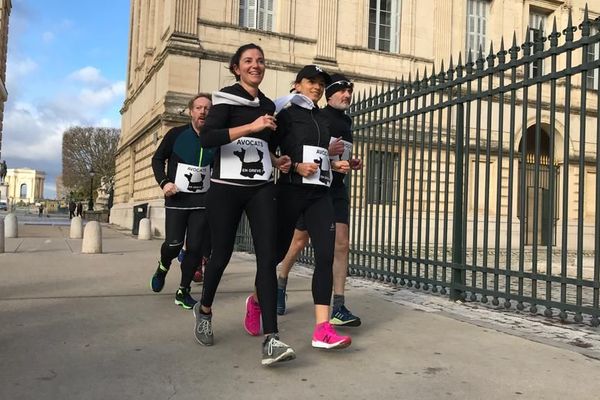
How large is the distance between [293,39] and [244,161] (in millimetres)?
18554

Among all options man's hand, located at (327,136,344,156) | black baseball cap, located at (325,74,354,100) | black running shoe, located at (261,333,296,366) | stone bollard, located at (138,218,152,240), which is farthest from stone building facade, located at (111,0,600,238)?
black running shoe, located at (261,333,296,366)

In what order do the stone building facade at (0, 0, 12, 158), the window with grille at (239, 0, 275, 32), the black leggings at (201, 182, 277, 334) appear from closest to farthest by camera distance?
the black leggings at (201, 182, 277, 334)
the window with grille at (239, 0, 275, 32)
the stone building facade at (0, 0, 12, 158)

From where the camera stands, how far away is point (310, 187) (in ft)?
12.9

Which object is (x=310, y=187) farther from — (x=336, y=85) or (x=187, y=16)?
(x=187, y=16)

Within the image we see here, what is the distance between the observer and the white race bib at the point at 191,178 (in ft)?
17.6

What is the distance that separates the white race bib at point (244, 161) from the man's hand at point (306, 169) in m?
0.22

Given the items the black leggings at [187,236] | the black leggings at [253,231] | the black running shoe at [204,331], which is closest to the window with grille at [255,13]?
the black leggings at [187,236]

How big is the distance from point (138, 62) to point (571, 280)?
27.7 meters

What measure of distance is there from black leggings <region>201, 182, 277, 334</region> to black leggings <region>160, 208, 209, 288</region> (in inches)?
54.4

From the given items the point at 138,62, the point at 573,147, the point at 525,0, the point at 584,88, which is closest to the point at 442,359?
the point at 584,88

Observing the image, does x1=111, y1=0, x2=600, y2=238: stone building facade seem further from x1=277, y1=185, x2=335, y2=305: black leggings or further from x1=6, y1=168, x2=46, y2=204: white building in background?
x1=6, y1=168, x2=46, y2=204: white building in background

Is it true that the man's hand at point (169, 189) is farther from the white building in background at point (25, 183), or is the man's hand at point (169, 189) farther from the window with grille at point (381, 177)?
the white building in background at point (25, 183)

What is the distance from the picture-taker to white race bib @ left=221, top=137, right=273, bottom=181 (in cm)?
364

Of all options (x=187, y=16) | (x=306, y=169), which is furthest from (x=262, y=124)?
(x=187, y=16)
